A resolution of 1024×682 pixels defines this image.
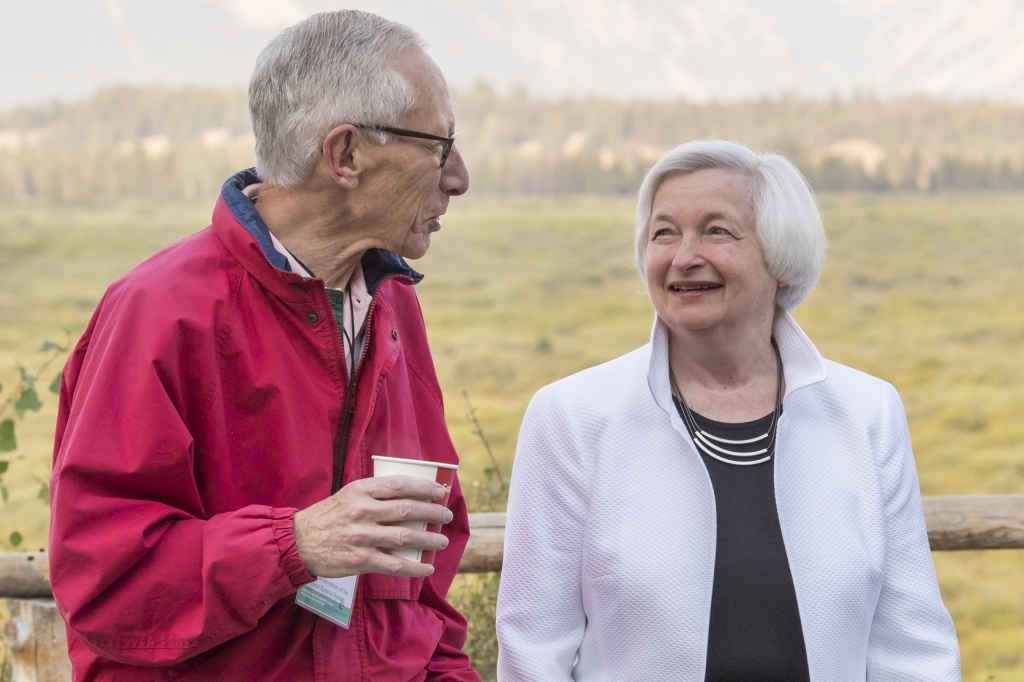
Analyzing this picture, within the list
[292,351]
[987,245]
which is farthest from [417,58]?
[987,245]

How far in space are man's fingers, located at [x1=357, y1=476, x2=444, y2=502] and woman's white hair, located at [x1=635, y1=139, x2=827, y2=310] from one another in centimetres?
99

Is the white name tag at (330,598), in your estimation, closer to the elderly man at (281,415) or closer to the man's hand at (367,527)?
the elderly man at (281,415)

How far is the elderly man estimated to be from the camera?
1242 millimetres

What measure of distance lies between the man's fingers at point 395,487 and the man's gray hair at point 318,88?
1.82ft

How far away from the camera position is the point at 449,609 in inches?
70.3

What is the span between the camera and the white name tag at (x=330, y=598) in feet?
4.56

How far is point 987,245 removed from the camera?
63.1 feet

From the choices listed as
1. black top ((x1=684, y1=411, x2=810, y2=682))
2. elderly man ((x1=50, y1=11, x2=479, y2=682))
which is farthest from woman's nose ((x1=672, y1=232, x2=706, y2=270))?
elderly man ((x1=50, y1=11, x2=479, y2=682))

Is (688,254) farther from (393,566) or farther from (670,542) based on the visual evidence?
(393,566)

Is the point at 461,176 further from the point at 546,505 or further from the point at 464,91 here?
the point at 464,91

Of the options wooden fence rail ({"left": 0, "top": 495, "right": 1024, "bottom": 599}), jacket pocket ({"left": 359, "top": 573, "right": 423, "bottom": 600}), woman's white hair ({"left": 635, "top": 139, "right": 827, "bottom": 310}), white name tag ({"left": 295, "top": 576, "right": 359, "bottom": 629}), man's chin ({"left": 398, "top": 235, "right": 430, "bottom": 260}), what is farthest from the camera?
wooden fence rail ({"left": 0, "top": 495, "right": 1024, "bottom": 599})

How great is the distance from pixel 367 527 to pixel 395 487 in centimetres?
6

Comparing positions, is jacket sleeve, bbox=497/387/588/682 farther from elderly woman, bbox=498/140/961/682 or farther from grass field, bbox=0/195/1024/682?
grass field, bbox=0/195/1024/682

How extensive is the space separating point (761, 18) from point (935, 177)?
81.8ft
